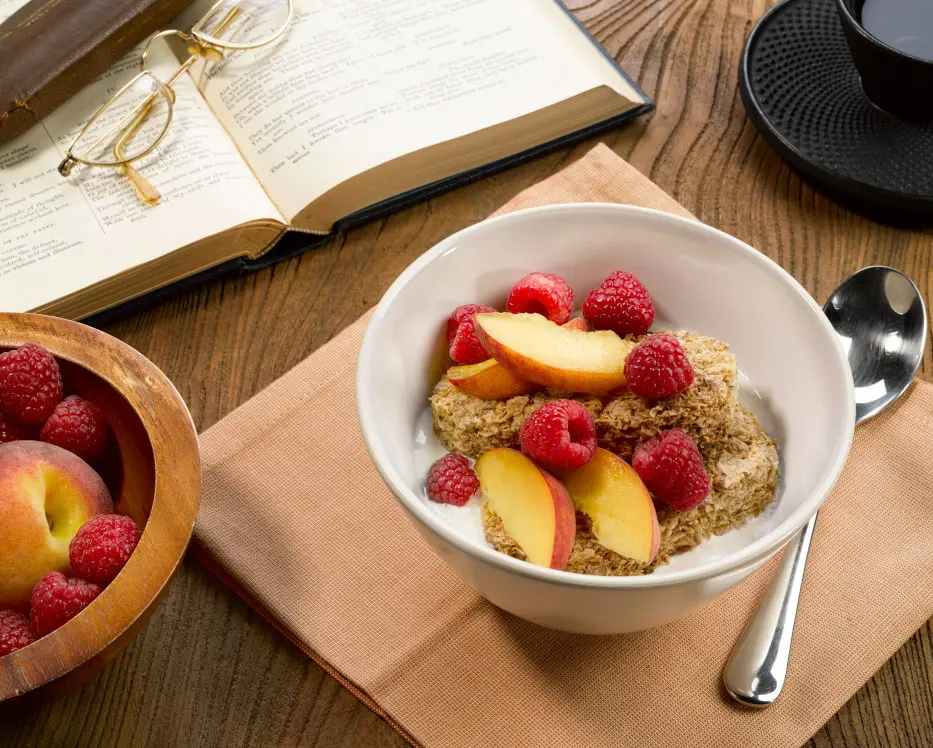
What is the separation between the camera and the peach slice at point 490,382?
686 millimetres

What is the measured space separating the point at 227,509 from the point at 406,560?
0.56 feet

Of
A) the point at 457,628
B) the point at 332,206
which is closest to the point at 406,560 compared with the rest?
the point at 457,628

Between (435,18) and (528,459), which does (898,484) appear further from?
(435,18)

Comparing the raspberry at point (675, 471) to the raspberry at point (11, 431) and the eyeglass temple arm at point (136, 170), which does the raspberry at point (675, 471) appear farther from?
the eyeglass temple arm at point (136, 170)

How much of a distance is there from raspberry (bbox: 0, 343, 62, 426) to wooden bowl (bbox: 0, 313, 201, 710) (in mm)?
18

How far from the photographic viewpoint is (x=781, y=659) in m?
0.70

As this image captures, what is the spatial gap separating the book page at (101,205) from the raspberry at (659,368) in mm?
506

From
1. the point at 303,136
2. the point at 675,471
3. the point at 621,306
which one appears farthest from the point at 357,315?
the point at 675,471

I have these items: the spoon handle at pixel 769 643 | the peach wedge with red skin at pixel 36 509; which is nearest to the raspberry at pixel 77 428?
the peach wedge with red skin at pixel 36 509

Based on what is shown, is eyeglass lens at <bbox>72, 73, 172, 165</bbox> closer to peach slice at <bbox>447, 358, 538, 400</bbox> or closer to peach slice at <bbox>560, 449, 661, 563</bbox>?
peach slice at <bbox>447, 358, 538, 400</bbox>

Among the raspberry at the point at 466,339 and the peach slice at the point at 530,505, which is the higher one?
the raspberry at the point at 466,339

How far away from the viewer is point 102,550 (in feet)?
2.11

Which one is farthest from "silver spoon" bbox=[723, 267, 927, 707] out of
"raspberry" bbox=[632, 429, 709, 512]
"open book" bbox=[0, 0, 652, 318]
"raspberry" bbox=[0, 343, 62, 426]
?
"raspberry" bbox=[0, 343, 62, 426]

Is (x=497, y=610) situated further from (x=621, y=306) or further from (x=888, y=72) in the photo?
(x=888, y=72)
